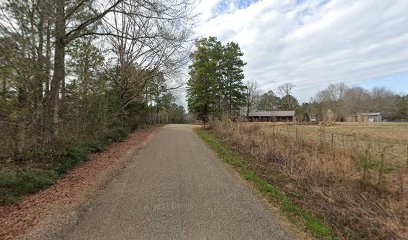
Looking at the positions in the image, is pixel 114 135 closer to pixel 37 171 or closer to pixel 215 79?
pixel 37 171

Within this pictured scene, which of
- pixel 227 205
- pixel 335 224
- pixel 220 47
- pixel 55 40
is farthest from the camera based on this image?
pixel 220 47

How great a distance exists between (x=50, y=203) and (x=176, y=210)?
277 cm

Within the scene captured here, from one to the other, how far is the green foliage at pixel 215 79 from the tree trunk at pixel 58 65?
19105mm

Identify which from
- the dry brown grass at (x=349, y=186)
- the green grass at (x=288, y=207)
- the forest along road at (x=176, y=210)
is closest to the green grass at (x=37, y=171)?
the forest along road at (x=176, y=210)

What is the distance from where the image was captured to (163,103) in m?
42.4

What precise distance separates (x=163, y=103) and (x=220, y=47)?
14.4 m

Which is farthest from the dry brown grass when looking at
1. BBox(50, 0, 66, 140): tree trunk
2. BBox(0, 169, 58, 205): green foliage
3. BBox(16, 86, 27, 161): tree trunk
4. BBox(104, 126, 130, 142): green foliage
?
BBox(104, 126, 130, 142): green foliage

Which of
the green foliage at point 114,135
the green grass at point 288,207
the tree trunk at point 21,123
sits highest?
the tree trunk at point 21,123

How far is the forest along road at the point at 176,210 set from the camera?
3826 mm

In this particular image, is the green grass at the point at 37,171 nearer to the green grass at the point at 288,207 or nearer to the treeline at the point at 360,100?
the green grass at the point at 288,207

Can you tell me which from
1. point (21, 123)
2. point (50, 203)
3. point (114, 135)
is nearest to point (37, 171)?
point (21, 123)

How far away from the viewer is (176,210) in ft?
15.5

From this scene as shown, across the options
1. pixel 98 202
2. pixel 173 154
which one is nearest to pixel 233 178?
pixel 98 202

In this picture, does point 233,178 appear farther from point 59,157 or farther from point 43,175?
point 59,157
